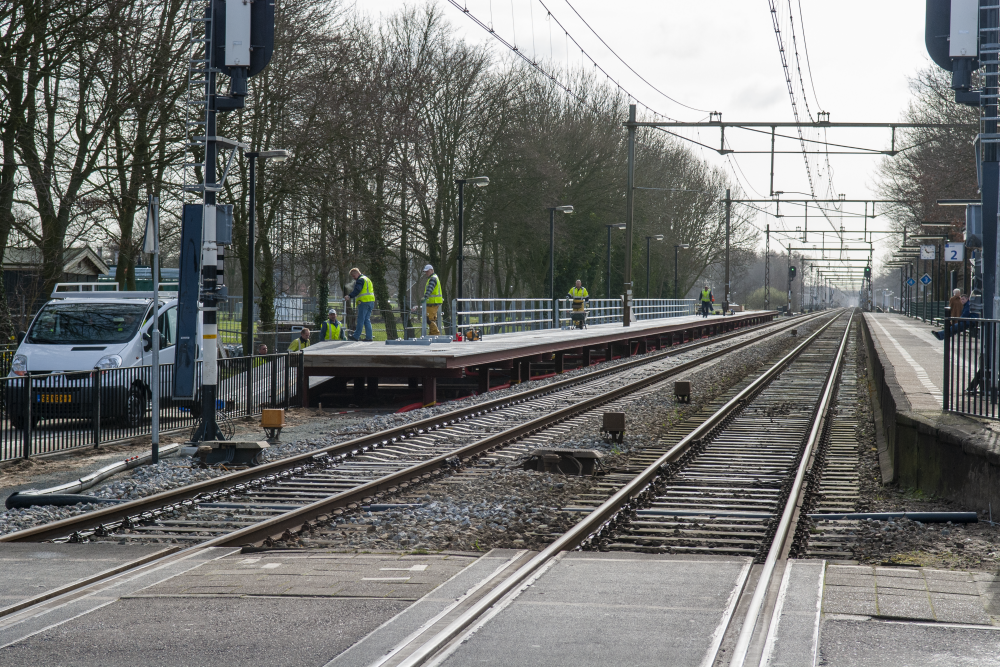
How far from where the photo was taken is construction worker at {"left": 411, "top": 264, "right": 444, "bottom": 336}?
22328 millimetres

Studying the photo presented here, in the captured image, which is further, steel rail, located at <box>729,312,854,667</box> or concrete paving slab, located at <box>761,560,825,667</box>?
steel rail, located at <box>729,312,854,667</box>

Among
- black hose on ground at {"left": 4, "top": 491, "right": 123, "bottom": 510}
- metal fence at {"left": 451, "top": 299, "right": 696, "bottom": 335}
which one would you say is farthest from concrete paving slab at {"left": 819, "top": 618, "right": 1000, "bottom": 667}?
metal fence at {"left": 451, "top": 299, "right": 696, "bottom": 335}

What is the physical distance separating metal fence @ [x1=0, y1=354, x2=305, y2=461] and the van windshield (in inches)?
52.3

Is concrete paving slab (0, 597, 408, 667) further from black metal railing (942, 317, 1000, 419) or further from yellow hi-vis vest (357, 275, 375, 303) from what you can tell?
yellow hi-vis vest (357, 275, 375, 303)

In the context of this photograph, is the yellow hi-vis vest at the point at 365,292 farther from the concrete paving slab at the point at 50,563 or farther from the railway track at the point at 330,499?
the concrete paving slab at the point at 50,563

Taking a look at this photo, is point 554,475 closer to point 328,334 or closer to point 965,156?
point 328,334

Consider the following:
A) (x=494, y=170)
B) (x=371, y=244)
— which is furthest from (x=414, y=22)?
(x=371, y=244)

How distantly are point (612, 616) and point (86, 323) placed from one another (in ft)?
42.5

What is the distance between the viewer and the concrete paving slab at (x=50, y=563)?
598 cm

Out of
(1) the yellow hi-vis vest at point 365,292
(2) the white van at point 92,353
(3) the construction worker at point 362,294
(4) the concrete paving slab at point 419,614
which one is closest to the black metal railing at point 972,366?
(4) the concrete paving slab at point 419,614

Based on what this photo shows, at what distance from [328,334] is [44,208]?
24.6 ft

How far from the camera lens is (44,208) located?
2188 centimetres

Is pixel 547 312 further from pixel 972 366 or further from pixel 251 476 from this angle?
pixel 251 476

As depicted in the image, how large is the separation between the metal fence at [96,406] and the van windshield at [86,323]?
4.36 ft
